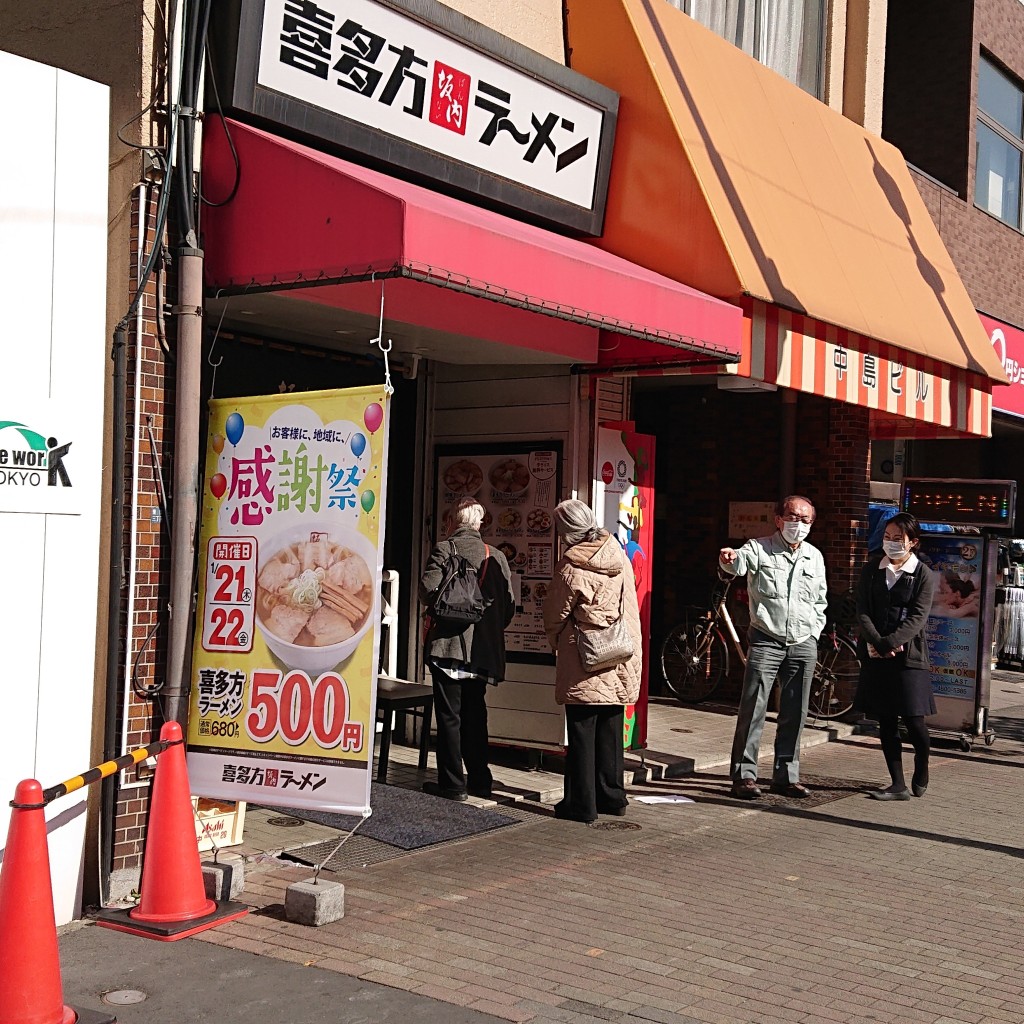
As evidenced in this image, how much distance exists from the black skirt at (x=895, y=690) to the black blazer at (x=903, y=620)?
0.06 meters

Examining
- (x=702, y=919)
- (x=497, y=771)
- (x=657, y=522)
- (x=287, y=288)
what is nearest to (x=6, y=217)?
(x=287, y=288)

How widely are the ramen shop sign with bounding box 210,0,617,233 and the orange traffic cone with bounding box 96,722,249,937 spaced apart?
126 inches

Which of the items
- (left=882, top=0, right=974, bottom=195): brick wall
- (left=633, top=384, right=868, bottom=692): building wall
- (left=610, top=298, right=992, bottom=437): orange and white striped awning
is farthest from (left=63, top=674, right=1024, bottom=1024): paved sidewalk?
(left=882, top=0, right=974, bottom=195): brick wall

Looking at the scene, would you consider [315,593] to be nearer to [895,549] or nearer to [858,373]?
[895,549]

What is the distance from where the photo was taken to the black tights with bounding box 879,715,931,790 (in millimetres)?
8469

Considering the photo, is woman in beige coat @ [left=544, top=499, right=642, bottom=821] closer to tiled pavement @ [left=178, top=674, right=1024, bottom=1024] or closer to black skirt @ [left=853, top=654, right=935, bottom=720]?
tiled pavement @ [left=178, top=674, right=1024, bottom=1024]

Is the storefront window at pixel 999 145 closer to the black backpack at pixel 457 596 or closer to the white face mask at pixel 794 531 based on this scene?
the white face mask at pixel 794 531

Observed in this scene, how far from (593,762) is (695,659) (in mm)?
4992

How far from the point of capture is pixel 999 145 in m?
16.1

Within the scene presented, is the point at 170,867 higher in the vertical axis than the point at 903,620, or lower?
lower

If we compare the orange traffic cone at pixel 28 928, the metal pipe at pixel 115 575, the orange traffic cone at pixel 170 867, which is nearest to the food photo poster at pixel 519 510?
the metal pipe at pixel 115 575

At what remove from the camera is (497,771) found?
888 centimetres

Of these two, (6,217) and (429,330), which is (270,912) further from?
(429,330)

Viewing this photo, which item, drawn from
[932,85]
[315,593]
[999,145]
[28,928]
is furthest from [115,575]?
[999,145]
